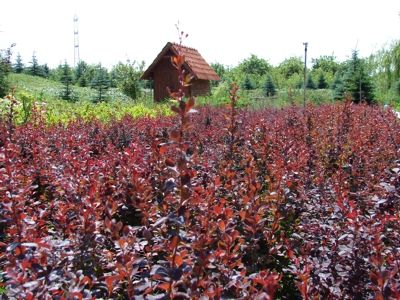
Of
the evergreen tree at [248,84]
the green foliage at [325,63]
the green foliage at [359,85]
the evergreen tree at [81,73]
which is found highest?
the green foliage at [325,63]

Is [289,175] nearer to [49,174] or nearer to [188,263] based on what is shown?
[188,263]

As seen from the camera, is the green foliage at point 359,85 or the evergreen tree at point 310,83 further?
the evergreen tree at point 310,83

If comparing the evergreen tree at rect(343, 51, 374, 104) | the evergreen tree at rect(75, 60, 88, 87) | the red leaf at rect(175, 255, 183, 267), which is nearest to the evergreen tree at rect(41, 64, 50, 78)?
the evergreen tree at rect(75, 60, 88, 87)

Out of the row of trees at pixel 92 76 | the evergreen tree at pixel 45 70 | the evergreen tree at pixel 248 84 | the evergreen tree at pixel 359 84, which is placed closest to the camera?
the evergreen tree at pixel 359 84

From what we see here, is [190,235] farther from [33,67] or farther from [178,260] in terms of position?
[33,67]

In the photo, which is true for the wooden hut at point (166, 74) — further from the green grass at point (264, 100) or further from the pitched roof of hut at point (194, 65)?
the green grass at point (264, 100)

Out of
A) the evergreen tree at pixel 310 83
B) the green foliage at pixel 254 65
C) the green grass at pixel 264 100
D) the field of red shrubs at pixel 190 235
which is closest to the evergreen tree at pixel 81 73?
the green foliage at pixel 254 65

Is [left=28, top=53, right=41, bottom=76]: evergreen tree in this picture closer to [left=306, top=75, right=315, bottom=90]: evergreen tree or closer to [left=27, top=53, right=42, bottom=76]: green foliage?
[left=27, top=53, right=42, bottom=76]: green foliage

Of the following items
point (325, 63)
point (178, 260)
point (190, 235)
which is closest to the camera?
point (178, 260)

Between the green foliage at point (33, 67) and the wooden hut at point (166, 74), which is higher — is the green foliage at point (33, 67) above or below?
above

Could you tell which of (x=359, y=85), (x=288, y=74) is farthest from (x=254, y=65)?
(x=359, y=85)

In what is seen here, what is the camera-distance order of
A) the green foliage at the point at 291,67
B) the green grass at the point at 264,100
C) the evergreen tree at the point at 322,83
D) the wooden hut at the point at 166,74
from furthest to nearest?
the green foliage at the point at 291,67, the evergreen tree at the point at 322,83, the wooden hut at the point at 166,74, the green grass at the point at 264,100

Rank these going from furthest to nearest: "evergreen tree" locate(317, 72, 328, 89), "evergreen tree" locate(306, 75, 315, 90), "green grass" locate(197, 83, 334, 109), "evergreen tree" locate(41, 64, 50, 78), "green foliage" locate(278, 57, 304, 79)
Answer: "green foliage" locate(278, 57, 304, 79)
"evergreen tree" locate(41, 64, 50, 78)
"evergreen tree" locate(317, 72, 328, 89)
"evergreen tree" locate(306, 75, 315, 90)
"green grass" locate(197, 83, 334, 109)

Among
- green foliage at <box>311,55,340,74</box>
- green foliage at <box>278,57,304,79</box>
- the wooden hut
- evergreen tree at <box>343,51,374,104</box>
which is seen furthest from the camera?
green foliage at <box>311,55,340,74</box>
